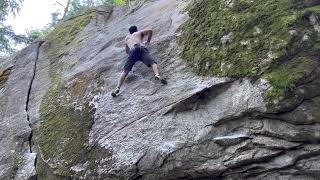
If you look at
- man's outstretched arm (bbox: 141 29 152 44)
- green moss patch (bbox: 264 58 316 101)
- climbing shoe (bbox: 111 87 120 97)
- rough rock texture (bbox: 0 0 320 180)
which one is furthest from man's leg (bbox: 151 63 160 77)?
green moss patch (bbox: 264 58 316 101)

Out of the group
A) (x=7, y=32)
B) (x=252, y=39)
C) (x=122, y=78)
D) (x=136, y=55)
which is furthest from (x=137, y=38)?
(x=7, y=32)

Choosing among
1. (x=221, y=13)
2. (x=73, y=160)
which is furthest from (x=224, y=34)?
(x=73, y=160)

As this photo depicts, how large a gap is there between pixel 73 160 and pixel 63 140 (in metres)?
0.61

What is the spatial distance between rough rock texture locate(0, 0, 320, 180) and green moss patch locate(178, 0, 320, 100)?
17 cm

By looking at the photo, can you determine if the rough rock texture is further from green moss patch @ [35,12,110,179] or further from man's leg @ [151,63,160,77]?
man's leg @ [151,63,160,77]

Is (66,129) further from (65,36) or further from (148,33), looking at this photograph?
(65,36)

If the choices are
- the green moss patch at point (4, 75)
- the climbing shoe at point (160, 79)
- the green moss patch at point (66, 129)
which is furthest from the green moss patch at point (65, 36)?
the climbing shoe at point (160, 79)

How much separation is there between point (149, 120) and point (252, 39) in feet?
7.17

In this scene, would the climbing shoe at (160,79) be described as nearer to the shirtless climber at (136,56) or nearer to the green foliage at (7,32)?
the shirtless climber at (136,56)

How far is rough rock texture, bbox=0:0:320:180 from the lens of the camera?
546cm

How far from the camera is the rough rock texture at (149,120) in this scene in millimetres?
5457

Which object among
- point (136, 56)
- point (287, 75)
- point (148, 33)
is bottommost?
point (287, 75)

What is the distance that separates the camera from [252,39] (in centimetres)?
627

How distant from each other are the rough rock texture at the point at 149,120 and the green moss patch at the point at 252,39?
0.17 m
